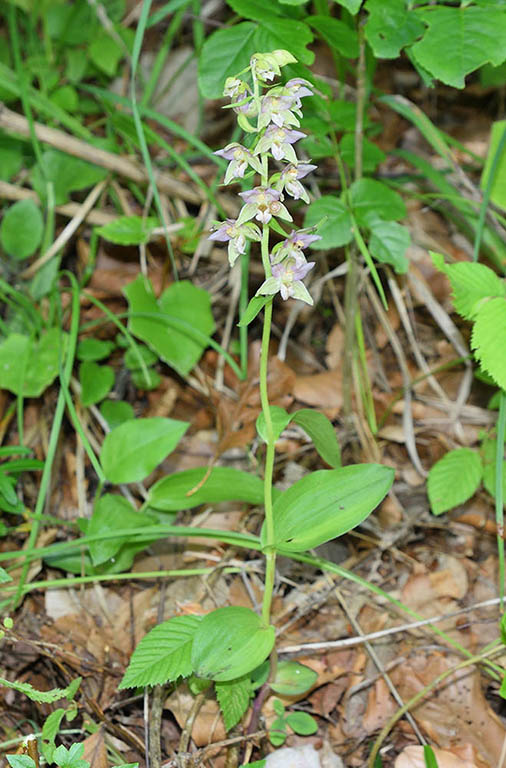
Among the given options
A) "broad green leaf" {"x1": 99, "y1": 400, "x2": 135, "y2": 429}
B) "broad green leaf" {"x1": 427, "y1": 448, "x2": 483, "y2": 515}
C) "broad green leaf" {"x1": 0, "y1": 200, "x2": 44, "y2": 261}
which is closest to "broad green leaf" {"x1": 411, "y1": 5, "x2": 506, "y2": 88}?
"broad green leaf" {"x1": 427, "y1": 448, "x2": 483, "y2": 515}

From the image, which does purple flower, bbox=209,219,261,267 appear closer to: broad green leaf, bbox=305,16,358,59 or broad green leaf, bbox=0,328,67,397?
broad green leaf, bbox=305,16,358,59

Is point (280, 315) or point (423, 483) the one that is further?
point (280, 315)

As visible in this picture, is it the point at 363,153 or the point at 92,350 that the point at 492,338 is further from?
the point at 92,350

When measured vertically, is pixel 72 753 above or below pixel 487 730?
above

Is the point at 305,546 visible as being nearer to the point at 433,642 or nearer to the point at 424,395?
the point at 433,642

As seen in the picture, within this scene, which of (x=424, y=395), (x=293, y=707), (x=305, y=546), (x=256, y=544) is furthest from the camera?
(x=424, y=395)

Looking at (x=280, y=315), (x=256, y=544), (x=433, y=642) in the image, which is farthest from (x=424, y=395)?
(x=256, y=544)

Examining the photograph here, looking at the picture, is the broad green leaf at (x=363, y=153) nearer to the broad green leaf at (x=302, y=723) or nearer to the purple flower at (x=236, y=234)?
the purple flower at (x=236, y=234)

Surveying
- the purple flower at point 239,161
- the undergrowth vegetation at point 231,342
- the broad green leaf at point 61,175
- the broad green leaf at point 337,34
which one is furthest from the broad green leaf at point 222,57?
the broad green leaf at point 61,175

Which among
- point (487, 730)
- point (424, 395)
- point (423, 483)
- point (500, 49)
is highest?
point (500, 49)

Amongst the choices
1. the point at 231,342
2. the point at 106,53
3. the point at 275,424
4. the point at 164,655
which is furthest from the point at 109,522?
the point at 106,53
